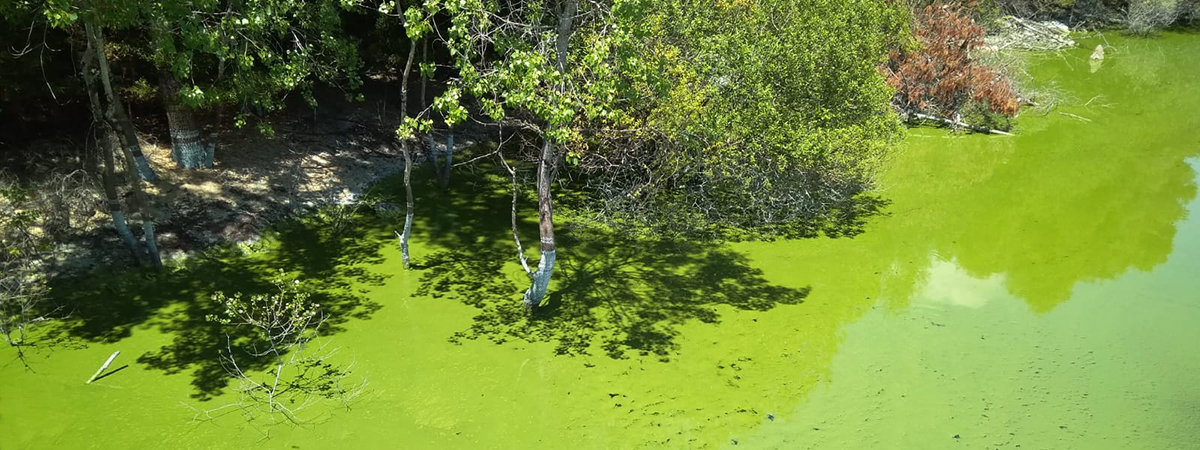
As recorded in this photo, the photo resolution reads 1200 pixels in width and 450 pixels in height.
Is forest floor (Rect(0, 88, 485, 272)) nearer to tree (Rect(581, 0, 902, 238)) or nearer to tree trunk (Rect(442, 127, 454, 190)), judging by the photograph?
tree trunk (Rect(442, 127, 454, 190))

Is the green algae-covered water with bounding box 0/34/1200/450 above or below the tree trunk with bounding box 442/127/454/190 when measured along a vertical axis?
below

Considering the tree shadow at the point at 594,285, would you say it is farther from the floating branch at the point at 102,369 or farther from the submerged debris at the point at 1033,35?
the submerged debris at the point at 1033,35

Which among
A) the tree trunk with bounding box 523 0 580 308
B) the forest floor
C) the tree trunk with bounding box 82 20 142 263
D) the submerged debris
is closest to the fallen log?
the submerged debris

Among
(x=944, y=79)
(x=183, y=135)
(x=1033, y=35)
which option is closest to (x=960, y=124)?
(x=944, y=79)

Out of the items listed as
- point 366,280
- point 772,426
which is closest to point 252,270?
point 366,280

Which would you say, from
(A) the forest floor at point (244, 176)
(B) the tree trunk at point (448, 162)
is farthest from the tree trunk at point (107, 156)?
(B) the tree trunk at point (448, 162)

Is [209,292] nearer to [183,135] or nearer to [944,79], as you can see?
[183,135]

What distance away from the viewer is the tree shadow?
9.52 m

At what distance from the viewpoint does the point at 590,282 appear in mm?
10852

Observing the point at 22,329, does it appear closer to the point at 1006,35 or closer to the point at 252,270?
the point at 252,270

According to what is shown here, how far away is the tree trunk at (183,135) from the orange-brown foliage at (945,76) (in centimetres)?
1443

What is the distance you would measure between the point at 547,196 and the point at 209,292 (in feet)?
15.0

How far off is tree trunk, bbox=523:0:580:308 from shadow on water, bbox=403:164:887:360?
0.36 metres

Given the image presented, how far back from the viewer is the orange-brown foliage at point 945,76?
18.7 metres
